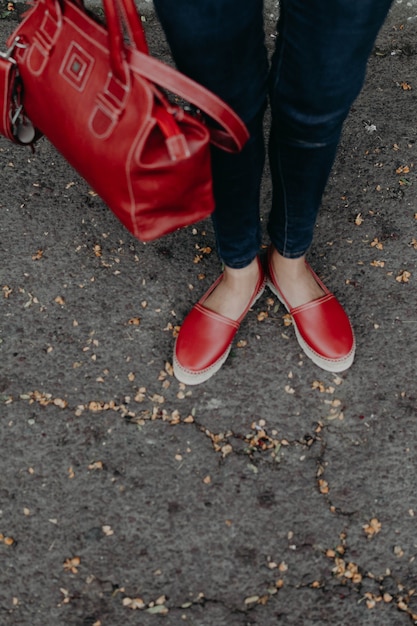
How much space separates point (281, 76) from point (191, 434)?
0.90 meters

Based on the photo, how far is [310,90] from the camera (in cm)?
108

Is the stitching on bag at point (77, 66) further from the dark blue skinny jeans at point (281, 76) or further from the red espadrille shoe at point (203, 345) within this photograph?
the red espadrille shoe at point (203, 345)

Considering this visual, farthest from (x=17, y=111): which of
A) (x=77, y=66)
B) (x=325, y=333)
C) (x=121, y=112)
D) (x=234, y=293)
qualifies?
(x=325, y=333)

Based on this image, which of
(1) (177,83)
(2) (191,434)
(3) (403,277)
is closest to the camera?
(1) (177,83)

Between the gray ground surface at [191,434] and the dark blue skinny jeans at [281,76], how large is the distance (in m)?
0.46

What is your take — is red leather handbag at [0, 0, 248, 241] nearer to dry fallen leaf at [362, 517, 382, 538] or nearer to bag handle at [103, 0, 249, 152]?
bag handle at [103, 0, 249, 152]

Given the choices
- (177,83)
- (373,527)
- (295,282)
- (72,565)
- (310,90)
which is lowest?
(373,527)

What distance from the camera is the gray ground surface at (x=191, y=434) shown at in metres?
1.39

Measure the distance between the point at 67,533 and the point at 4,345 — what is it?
1.85 ft

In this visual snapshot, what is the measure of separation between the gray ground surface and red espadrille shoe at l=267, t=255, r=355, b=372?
47mm

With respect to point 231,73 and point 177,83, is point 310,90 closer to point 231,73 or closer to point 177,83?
point 231,73

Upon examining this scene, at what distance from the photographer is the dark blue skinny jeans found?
958 millimetres

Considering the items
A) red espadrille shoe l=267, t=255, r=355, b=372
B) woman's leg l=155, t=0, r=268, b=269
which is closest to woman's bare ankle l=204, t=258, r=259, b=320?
red espadrille shoe l=267, t=255, r=355, b=372

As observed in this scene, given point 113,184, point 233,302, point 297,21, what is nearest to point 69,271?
point 233,302
